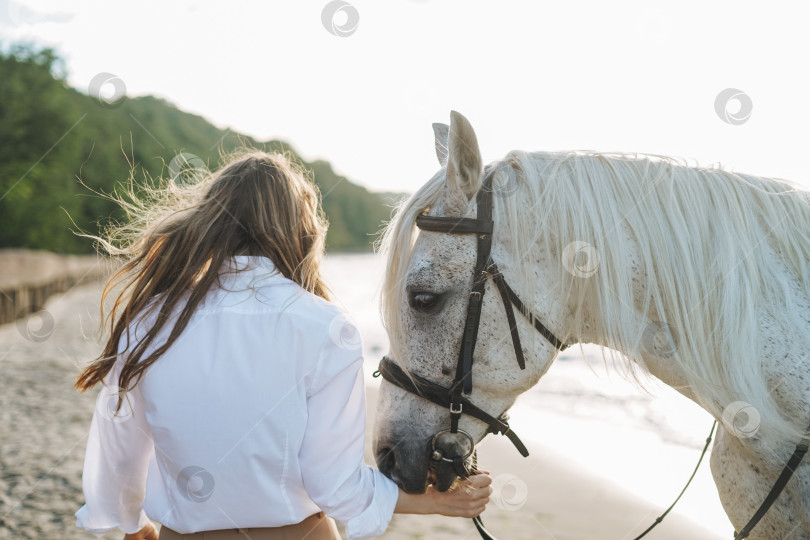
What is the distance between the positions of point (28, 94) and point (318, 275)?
29.9 m

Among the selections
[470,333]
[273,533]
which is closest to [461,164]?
[470,333]

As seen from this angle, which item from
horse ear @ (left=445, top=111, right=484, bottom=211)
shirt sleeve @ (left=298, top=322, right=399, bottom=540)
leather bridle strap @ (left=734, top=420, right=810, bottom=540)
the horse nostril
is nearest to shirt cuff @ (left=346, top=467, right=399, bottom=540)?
shirt sleeve @ (left=298, top=322, right=399, bottom=540)

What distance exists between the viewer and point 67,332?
552 inches

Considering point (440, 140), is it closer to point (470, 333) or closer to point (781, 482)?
point (470, 333)

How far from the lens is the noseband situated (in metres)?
2.04

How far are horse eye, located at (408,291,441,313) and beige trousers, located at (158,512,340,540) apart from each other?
0.80 meters

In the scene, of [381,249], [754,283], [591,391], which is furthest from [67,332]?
[754,283]

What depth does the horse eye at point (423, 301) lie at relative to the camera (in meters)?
2.06

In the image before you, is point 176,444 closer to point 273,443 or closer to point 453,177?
point 273,443

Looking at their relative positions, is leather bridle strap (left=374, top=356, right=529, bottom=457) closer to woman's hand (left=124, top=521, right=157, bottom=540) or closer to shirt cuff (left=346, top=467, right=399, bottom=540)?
shirt cuff (left=346, top=467, right=399, bottom=540)

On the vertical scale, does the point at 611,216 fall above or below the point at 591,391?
above

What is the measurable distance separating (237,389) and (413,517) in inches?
149

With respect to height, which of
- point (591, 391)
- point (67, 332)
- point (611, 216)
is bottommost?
point (67, 332)

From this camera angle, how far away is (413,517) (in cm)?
480
